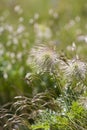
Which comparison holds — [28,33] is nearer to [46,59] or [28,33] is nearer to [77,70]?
[46,59]

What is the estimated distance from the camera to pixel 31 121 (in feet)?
12.3

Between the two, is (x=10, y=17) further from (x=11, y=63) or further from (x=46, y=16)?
(x=11, y=63)

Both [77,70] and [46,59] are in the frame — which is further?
[46,59]

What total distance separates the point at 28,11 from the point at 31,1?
895 mm

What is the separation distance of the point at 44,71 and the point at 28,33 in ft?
12.4

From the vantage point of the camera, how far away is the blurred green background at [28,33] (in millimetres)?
5414

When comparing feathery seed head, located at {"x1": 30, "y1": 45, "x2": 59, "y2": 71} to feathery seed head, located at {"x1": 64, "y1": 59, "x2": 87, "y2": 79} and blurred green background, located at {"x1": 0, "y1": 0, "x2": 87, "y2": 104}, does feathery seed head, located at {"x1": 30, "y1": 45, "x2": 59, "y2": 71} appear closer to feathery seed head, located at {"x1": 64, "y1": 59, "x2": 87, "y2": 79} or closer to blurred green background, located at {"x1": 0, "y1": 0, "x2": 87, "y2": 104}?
feathery seed head, located at {"x1": 64, "y1": 59, "x2": 87, "y2": 79}

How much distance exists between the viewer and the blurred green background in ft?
17.8

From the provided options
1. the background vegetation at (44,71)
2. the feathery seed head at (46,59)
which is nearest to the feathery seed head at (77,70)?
the background vegetation at (44,71)

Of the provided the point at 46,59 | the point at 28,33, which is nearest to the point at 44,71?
the point at 46,59

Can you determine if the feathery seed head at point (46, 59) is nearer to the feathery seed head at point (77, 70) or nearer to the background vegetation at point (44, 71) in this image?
the background vegetation at point (44, 71)

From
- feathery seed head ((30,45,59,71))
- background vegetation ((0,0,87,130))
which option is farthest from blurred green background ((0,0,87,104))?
feathery seed head ((30,45,59,71))

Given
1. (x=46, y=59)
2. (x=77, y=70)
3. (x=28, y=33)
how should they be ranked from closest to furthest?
(x=77, y=70) < (x=46, y=59) < (x=28, y=33)

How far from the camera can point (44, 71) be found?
3334mm
